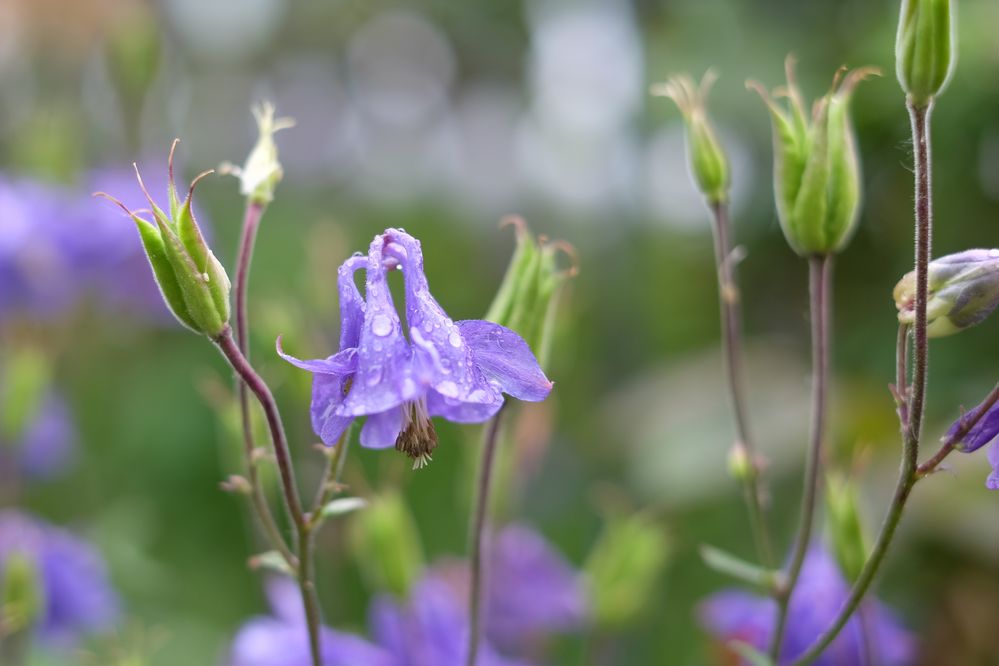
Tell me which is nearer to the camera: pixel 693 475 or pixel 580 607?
pixel 580 607

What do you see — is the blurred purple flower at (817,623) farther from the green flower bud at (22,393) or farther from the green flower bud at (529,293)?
the green flower bud at (22,393)

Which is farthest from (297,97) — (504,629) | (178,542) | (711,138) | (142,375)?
(711,138)

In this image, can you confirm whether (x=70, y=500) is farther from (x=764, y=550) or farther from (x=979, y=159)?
(x=979, y=159)

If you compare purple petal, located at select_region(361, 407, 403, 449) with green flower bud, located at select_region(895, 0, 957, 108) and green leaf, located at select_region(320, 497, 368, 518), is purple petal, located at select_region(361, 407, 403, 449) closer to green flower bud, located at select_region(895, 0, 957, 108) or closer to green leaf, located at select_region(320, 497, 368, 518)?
green leaf, located at select_region(320, 497, 368, 518)

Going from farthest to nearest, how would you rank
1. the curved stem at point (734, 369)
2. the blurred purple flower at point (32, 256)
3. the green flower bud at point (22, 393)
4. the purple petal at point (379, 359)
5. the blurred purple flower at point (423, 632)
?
the blurred purple flower at point (32, 256) → the green flower bud at point (22, 393) → the blurred purple flower at point (423, 632) → the curved stem at point (734, 369) → the purple petal at point (379, 359)

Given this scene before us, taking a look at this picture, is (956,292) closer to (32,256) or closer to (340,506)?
(340,506)

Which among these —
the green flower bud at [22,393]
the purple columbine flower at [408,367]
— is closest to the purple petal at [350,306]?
the purple columbine flower at [408,367]
